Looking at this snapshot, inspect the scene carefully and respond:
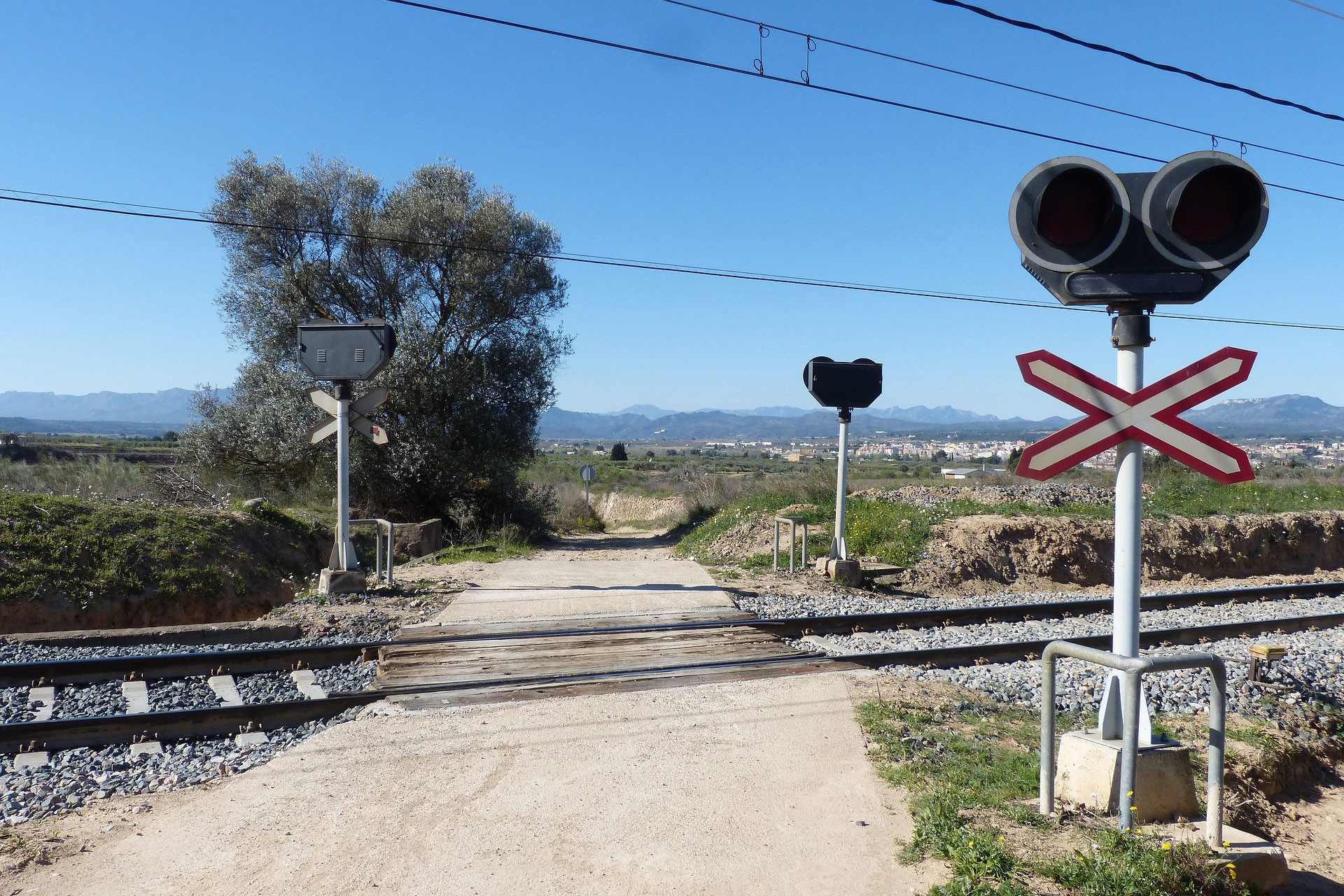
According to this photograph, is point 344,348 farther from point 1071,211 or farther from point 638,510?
point 638,510

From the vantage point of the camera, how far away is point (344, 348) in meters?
11.0

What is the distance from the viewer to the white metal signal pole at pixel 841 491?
12625mm

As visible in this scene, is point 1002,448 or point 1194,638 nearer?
point 1194,638

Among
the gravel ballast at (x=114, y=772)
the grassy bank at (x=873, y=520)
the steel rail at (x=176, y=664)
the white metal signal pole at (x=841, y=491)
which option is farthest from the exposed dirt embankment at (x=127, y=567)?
the white metal signal pole at (x=841, y=491)

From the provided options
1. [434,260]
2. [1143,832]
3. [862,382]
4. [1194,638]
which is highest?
[434,260]

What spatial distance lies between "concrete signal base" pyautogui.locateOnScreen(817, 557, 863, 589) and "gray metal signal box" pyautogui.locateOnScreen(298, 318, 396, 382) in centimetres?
700

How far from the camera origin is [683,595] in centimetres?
1152

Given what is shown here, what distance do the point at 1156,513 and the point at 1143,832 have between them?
1610 cm

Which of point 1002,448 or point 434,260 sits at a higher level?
point 434,260

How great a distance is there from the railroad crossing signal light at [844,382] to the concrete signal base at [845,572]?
7.67ft

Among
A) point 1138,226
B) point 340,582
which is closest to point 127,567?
point 340,582

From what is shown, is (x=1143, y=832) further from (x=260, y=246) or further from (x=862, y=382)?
(x=260, y=246)

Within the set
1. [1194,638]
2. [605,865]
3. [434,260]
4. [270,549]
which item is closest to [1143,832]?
[605,865]

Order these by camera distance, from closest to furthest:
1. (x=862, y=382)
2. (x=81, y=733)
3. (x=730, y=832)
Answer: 1. (x=730, y=832)
2. (x=81, y=733)
3. (x=862, y=382)
